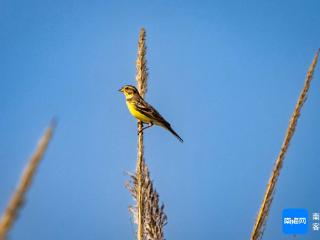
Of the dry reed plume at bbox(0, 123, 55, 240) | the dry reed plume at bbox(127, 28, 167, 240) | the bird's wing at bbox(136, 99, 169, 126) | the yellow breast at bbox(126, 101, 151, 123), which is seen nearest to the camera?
the dry reed plume at bbox(0, 123, 55, 240)

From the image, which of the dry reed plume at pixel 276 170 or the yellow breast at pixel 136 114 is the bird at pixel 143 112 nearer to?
the yellow breast at pixel 136 114

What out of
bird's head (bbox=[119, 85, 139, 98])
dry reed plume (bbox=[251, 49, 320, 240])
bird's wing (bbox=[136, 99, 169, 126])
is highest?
bird's head (bbox=[119, 85, 139, 98])

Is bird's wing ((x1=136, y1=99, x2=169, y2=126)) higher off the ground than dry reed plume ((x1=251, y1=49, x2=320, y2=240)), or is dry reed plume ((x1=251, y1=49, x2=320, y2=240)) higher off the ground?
bird's wing ((x1=136, y1=99, x2=169, y2=126))

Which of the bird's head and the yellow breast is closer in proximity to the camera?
the yellow breast

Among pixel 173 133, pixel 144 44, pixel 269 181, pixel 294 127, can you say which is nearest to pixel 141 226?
pixel 269 181

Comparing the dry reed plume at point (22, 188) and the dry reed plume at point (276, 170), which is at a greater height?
the dry reed plume at point (276, 170)

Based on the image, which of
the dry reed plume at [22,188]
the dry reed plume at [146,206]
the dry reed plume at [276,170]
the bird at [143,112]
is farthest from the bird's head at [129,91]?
the dry reed plume at [22,188]

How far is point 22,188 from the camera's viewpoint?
0.55 meters

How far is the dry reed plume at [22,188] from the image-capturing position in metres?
0.54

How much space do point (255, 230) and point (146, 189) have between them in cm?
114

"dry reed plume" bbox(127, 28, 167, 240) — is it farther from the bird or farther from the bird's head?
the bird's head

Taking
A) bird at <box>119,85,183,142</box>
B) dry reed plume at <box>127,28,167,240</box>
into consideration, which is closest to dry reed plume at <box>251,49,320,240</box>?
dry reed plume at <box>127,28,167,240</box>

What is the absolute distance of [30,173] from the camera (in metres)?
0.54

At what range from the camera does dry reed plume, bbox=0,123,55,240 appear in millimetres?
540
